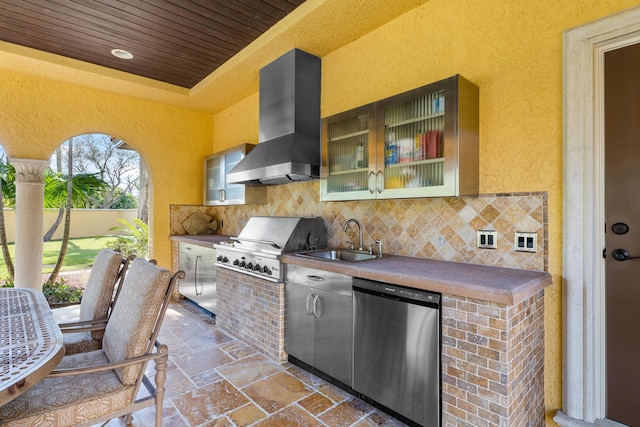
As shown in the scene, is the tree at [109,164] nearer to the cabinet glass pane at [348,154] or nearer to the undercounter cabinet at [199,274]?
the undercounter cabinet at [199,274]

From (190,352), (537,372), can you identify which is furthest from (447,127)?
(190,352)

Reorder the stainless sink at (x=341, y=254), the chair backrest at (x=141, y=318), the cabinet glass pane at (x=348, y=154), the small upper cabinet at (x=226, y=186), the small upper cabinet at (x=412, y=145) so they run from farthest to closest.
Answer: the small upper cabinet at (x=226, y=186), the stainless sink at (x=341, y=254), the cabinet glass pane at (x=348, y=154), the small upper cabinet at (x=412, y=145), the chair backrest at (x=141, y=318)

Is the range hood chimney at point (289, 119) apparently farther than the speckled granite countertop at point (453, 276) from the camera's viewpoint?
Yes

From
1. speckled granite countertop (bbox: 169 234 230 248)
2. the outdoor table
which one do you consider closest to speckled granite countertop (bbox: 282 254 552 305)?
the outdoor table

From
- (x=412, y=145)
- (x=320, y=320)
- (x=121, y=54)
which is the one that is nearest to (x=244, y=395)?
(x=320, y=320)

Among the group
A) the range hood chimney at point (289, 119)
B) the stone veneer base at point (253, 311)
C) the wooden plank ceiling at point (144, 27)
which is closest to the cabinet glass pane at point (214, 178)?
the range hood chimney at point (289, 119)

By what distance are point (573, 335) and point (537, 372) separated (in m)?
0.29

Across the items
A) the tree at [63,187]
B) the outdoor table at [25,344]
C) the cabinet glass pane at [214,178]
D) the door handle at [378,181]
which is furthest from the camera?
the tree at [63,187]

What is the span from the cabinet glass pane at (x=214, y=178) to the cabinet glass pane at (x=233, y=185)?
210 mm

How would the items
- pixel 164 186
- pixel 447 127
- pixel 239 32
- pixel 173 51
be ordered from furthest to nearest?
pixel 164 186 < pixel 173 51 < pixel 239 32 < pixel 447 127

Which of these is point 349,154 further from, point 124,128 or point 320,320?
point 124,128

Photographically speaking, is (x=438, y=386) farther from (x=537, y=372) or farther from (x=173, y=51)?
(x=173, y=51)

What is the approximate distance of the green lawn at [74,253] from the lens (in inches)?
296

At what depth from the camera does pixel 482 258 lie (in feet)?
7.09
